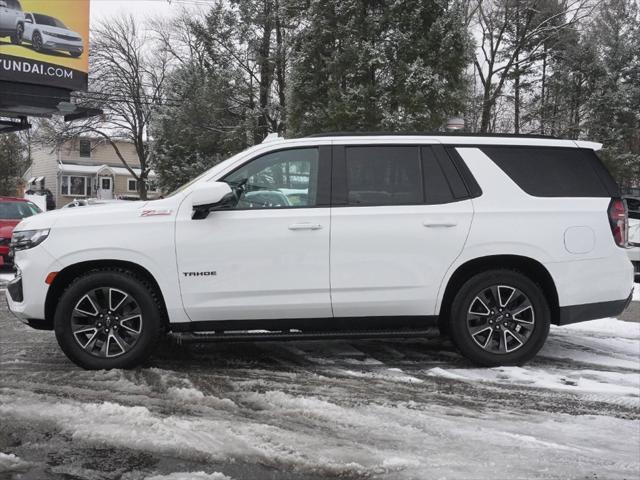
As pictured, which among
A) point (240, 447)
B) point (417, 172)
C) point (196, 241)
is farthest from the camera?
point (417, 172)

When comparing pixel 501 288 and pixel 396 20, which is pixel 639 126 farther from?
pixel 501 288

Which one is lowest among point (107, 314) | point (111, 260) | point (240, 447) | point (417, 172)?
point (240, 447)

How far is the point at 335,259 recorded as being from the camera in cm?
479

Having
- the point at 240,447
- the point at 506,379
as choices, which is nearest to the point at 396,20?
the point at 506,379

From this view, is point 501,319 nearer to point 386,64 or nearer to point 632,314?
point 632,314

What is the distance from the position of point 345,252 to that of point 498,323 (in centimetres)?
146

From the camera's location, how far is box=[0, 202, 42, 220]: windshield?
12461 millimetres

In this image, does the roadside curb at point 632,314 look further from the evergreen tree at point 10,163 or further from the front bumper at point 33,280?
the evergreen tree at point 10,163

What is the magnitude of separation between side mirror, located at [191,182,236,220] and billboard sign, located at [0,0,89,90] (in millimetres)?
20795

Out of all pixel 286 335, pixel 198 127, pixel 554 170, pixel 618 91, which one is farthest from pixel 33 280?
pixel 618 91

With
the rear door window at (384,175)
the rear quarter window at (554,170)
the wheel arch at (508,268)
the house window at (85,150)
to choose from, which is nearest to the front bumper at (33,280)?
the rear door window at (384,175)

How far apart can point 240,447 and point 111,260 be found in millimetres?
2113

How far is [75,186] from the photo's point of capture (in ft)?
167

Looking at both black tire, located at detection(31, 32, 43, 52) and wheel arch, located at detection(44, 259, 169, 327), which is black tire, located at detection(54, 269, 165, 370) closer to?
wheel arch, located at detection(44, 259, 169, 327)
